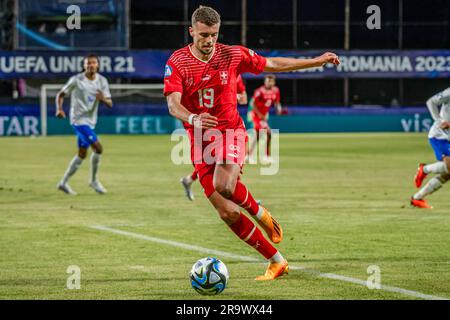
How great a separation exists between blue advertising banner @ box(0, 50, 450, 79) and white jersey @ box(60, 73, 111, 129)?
73.1 feet

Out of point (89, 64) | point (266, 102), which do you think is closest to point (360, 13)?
point (266, 102)

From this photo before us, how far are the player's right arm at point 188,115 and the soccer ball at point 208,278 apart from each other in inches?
46.1

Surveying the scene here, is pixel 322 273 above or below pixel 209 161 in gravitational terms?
below

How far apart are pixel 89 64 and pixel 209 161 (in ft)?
28.3

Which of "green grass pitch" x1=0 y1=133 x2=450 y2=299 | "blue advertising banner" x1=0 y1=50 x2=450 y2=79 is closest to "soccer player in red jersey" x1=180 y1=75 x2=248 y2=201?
"green grass pitch" x1=0 y1=133 x2=450 y2=299

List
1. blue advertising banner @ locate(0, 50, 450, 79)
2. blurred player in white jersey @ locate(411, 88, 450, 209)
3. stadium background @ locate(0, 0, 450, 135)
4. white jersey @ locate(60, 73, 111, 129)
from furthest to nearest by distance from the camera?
1. stadium background @ locate(0, 0, 450, 135)
2. blue advertising banner @ locate(0, 50, 450, 79)
3. white jersey @ locate(60, 73, 111, 129)
4. blurred player in white jersey @ locate(411, 88, 450, 209)

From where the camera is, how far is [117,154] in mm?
28578

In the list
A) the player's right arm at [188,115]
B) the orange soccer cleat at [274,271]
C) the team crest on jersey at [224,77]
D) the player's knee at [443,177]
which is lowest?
the orange soccer cleat at [274,271]

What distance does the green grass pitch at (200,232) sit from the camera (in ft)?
27.9

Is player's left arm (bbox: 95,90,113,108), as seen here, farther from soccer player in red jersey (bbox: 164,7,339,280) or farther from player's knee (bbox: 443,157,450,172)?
soccer player in red jersey (bbox: 164,7,339,280)

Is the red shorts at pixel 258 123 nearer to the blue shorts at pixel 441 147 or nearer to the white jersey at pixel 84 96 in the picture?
the white jersey at pixel 84 96

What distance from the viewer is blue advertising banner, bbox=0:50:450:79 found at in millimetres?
40250

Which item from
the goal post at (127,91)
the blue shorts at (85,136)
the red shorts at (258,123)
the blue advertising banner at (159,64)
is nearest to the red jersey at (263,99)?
the red shorts at (258,123)
